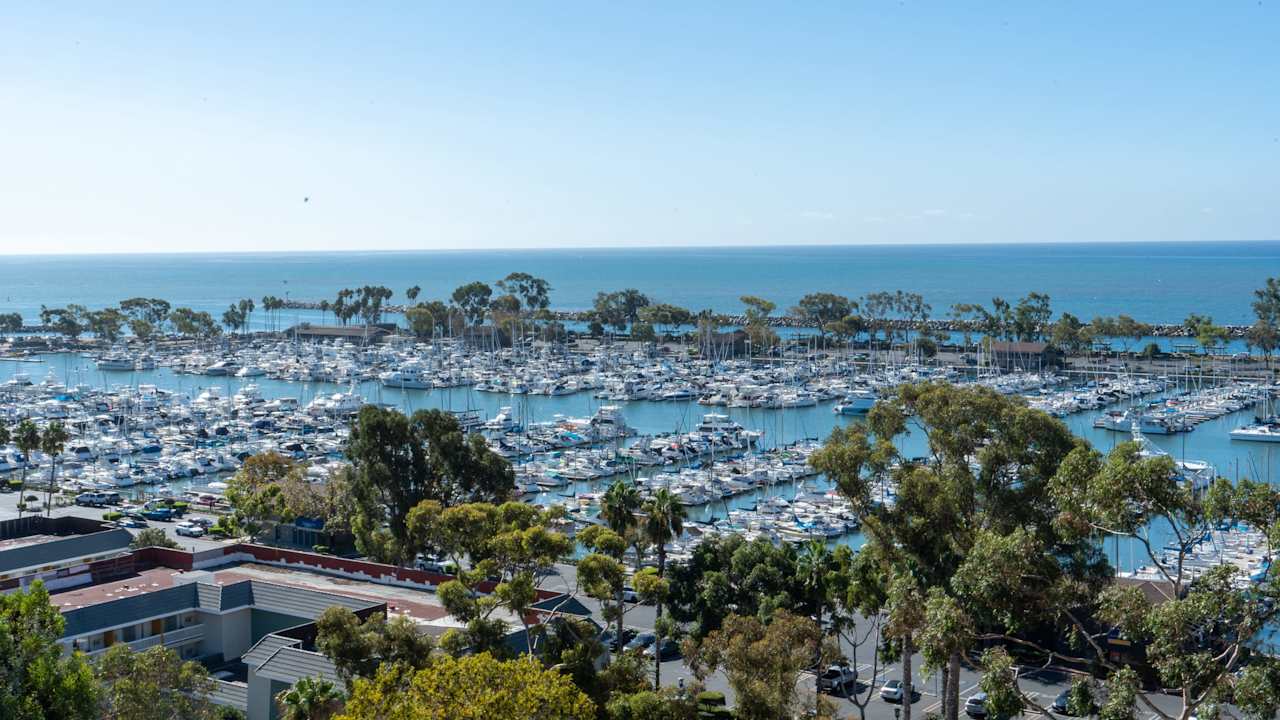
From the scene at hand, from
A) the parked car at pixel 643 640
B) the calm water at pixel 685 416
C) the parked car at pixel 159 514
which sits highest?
the parked car at pixel 643 640

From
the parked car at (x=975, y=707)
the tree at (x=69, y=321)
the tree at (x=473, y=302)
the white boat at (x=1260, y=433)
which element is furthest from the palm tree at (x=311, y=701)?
the tree at (x=69, y=321)

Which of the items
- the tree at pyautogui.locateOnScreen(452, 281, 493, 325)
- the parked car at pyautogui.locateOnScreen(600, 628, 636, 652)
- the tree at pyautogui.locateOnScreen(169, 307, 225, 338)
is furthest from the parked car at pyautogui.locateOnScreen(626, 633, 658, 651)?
the tree at pyautogui.locateOnScreen(169, 307, 225, 338)

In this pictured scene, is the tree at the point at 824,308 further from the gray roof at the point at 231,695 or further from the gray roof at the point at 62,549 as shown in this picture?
the gray roof at the point at 231,695

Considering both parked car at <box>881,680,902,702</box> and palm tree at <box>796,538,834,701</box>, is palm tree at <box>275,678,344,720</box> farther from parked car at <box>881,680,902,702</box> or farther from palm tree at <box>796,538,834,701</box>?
parked car at <box>881,680,902,702</box>

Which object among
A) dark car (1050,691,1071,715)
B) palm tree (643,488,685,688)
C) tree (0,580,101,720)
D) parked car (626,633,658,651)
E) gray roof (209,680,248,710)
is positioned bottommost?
parked car (626,633,658,651)

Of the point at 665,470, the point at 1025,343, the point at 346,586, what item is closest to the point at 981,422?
the point at 346,586

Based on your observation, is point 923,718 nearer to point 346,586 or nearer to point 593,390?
point 346,586

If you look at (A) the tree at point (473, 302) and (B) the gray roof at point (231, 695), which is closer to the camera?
(B) the gray roof at point (231, 695)
